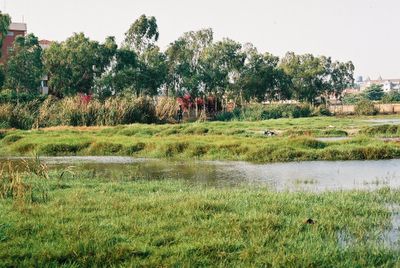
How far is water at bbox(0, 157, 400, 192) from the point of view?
12.1 m

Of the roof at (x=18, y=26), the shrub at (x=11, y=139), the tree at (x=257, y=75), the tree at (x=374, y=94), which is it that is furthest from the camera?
the tree at (x=374, y=94)

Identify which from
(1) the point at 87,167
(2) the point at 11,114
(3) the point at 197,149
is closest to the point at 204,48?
(2) the point at 11,114

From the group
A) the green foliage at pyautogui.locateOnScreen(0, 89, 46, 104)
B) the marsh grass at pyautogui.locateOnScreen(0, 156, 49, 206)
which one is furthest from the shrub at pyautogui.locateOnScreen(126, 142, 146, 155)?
the green foliage at pyautogui.locateOnScreen(0, 89, 46, 104)

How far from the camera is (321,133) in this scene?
89.9 feet

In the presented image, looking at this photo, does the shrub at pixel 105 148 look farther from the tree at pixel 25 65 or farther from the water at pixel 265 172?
the tree at pixel 25 65

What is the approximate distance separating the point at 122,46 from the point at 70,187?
37.9m

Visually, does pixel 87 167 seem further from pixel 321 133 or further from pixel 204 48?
pixel 204 48

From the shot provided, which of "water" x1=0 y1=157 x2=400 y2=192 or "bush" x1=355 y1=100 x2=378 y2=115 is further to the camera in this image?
"bush" x1=355 y1=100 x2=378 y2=115

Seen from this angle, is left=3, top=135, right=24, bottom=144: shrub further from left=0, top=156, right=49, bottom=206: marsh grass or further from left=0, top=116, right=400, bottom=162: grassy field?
left=0, top=156, right=49, bottom=206: marsh grass

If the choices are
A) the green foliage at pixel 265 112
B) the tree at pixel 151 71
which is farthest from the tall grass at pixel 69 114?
the green foliage at pixel 265 112

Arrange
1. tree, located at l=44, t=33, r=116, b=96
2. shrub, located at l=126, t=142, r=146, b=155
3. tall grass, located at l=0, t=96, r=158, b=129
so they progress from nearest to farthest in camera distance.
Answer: shrub, located at l=126, t=142, r=146, b=155
tall grass, located at l=0, t=96, r=158, b=129
tree, located at l=44, t=33, r=116, b=96

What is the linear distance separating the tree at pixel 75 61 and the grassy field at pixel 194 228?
3174 centimetres

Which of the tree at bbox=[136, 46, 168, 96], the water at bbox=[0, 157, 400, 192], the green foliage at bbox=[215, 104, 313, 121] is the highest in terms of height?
the tree at bbox=[136, 46, 168, 96]

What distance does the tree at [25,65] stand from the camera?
4067 centimetres
